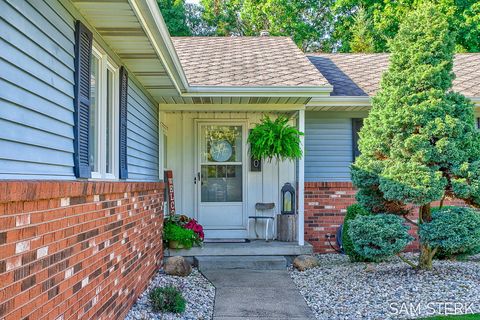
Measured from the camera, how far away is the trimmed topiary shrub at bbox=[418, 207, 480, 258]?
20.0 ft

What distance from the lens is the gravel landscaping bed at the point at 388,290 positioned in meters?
5.18

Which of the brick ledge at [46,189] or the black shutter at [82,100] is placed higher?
the black shutter at [82,100]

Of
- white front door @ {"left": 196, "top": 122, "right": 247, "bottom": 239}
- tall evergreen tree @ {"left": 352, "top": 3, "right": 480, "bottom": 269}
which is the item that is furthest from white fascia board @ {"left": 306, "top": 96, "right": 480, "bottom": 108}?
tall evergreen tree @ {"left": 352, "top": 3, "right": 480, "bottom": 269}

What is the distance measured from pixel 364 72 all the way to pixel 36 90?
8085 millimetres

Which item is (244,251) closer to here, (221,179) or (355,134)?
(221,179)

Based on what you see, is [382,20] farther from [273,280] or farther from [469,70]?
[273,280]

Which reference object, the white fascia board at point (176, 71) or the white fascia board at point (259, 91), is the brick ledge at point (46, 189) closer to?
the white fascia board at point (176, 71)

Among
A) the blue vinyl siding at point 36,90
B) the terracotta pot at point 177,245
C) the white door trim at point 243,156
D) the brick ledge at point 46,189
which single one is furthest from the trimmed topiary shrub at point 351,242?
the blue vinyl siding at point 36,90

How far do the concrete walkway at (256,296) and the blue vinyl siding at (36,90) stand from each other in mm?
2572

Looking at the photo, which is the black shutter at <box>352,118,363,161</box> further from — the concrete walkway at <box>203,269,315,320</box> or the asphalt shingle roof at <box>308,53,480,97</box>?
the concrete walkway at <box>203,269,315,320</box>

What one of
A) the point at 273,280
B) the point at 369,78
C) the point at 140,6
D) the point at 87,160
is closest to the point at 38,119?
the point at 87,160

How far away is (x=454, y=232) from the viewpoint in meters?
6.11

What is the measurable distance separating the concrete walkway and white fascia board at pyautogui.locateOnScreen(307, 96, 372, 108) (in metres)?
2.93

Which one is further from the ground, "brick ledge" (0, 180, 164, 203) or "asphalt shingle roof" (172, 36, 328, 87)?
"asphalt shingle roof" (172, 36, 328, 87)
